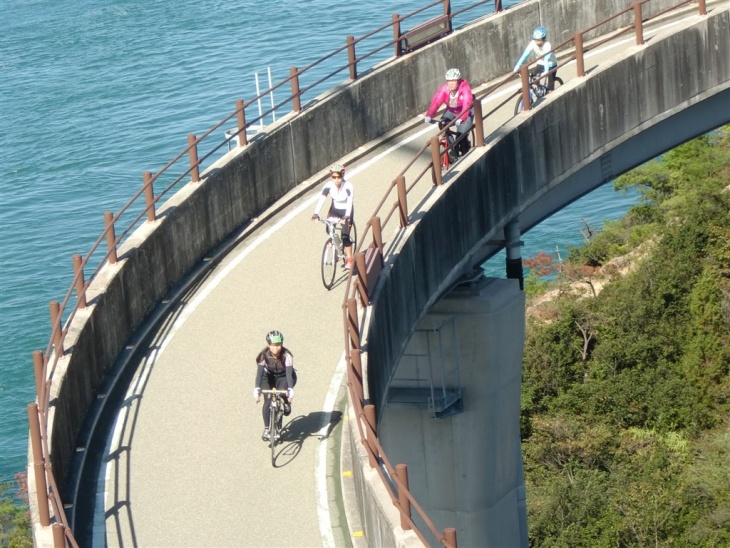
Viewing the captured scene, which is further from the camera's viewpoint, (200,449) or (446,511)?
(446,511)

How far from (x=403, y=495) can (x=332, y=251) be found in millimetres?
7814

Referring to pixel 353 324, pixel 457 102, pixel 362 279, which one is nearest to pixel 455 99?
pixel 457 102

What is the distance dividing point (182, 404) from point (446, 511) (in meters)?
9.23

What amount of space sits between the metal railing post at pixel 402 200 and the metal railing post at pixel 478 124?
2456 millimetres

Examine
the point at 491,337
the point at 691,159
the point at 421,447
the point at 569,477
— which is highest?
the point at 491,337

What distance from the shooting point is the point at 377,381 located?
1647 cm

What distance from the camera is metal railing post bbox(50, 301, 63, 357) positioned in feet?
47.5

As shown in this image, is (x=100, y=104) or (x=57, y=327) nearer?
(x=57, y=327)

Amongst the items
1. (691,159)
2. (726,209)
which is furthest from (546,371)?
(691,159)

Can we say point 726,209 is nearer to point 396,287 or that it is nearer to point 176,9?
point 176,9

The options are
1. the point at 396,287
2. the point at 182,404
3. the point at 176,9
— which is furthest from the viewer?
the point at 176,9

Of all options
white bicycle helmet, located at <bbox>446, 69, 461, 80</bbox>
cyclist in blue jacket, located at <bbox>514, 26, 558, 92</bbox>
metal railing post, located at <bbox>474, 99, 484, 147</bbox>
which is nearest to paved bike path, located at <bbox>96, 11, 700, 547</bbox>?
metal railing post, located at <bbox>474, 99, 484, 147</bbox>

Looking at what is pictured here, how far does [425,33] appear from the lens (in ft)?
84.4

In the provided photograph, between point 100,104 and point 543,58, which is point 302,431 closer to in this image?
point 543,58
